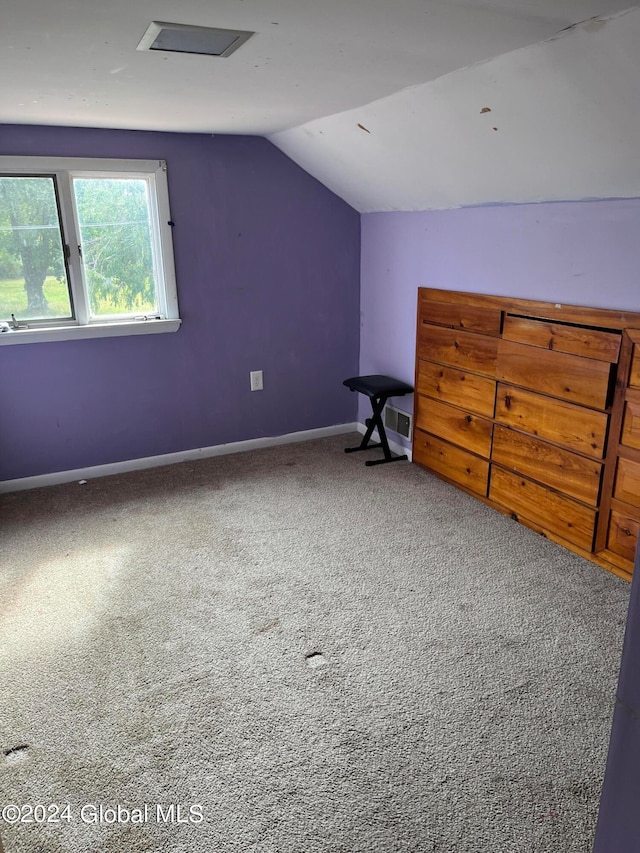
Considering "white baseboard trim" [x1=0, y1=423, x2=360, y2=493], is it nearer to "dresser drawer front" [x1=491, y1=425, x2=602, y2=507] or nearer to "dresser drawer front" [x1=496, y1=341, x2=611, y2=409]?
"dresser drawer front" [x1=491, y1=425, x2=602, y2=507]

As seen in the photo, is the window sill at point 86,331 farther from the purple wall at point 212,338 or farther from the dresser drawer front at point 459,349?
the dresser drawer front at point 459,349

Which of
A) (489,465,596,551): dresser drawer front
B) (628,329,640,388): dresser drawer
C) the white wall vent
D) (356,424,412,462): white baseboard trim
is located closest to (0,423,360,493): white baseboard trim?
(356,424,412,462): white baseboard trim

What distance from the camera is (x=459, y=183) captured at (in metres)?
2.87

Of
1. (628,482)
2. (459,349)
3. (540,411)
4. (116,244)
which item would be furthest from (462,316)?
(116,244)

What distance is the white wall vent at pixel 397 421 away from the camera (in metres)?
3.81

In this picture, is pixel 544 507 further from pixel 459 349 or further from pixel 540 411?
pixel 459 349

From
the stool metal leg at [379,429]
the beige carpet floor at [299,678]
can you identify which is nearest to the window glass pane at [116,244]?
the beige carpet floor at [299,678]

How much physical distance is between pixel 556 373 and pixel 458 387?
0.68 metres

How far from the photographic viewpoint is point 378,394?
11.8 ft

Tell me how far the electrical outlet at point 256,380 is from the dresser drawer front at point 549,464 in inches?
60.6

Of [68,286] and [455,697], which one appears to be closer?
[455,697]

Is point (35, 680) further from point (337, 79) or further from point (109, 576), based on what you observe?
point (337, 79)

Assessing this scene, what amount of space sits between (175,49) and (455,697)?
2085 millimetres

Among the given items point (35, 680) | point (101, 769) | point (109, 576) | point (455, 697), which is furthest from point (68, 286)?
point (455, 697)
